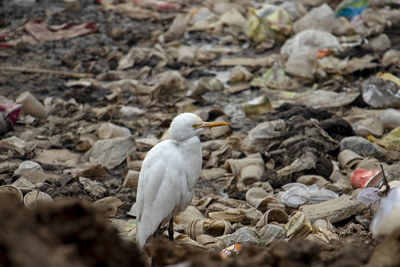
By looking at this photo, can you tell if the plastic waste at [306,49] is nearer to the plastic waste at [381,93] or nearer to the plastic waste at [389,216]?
the plastic waste at [381,93]

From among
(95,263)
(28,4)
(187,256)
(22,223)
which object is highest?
(22,223)

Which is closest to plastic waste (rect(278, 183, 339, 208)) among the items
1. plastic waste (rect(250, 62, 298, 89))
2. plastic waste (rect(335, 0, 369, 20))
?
plastic waste (rect(250, 62, 298, 89))

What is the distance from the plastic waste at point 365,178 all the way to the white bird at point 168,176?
1.43 metres

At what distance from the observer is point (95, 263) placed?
4.79ft

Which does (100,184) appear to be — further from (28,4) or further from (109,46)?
(28,4)

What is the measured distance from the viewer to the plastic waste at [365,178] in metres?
4.02

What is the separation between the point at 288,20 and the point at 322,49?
3.83 feet

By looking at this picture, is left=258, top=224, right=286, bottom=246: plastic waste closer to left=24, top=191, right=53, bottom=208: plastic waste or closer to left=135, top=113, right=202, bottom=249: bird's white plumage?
left=135, top=113, right=202, bottom=249: bird's white plumage

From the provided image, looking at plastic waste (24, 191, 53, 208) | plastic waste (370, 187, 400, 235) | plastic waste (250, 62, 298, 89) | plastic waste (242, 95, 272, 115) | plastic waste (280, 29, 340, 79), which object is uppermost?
plastic waste (370, 187, 400, 235)

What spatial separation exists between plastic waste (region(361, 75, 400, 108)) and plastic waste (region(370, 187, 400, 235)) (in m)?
4.14

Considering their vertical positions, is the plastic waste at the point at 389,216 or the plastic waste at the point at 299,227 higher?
the plastic waste at the point at 389,216

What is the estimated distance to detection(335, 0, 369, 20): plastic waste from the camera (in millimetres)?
8570

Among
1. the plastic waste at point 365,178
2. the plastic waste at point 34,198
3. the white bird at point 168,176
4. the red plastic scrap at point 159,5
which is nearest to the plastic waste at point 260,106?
the plastic waste at point 365,178

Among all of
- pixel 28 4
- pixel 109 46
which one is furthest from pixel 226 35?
pixel 28 4
